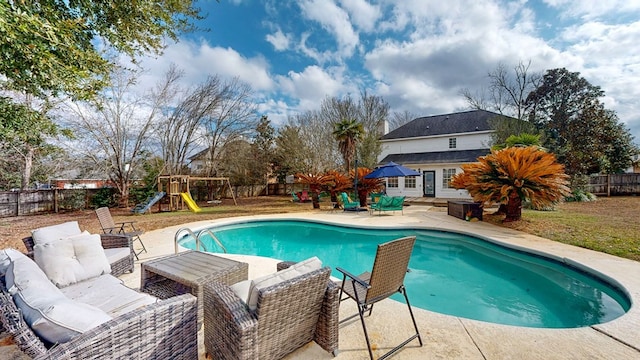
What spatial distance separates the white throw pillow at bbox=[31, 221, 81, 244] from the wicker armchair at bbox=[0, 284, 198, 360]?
8.01 feet

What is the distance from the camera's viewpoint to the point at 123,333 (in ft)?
5.07

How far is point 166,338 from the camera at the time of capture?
71.5 inches

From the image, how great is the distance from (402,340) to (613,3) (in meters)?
10.0

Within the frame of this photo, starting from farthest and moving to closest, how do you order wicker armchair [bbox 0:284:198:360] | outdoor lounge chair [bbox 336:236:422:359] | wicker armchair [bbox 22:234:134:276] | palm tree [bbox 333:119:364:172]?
palm tree [bbox 333:119:364:172], wicker armchair [bbox 22:234:134:276], outdoor lounge chair [bbox 336:236:422:359], wicker armchair [bbox 0:284:198:360]

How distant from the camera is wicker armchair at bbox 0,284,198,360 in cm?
139

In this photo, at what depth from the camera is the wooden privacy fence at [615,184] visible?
16.6 m

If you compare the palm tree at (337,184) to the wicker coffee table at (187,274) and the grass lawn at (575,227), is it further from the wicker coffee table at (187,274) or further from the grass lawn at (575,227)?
the wicker coffee table at (187,274)

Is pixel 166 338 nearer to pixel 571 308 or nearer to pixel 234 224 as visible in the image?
pixel 571 308

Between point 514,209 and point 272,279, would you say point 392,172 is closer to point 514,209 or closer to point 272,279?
point 514,209

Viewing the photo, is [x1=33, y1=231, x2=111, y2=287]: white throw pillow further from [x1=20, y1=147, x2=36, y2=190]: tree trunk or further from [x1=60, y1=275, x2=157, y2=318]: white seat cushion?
[x1=20, y1=147, x2=36, y2=190]: tree trunk

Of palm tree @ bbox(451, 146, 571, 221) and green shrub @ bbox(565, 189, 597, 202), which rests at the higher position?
palm tree @ bbox(451, 146, 571, 221)

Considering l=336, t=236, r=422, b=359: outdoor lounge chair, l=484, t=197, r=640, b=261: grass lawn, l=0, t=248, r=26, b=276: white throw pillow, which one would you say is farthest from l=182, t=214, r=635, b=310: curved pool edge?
l=0, t=248, r=26, b=276: white throw pillow

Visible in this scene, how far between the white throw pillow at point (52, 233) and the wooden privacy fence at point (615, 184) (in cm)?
2486

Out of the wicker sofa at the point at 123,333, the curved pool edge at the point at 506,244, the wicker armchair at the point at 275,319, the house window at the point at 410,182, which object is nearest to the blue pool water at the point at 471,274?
the curved pool edge at the point at 506,244
